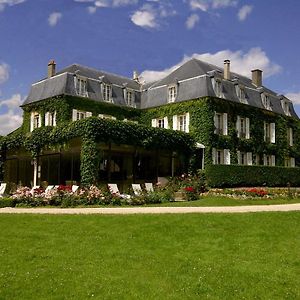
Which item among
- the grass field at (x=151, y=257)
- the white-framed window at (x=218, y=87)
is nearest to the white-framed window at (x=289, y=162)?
the white-framed window at (x=218, y=87)

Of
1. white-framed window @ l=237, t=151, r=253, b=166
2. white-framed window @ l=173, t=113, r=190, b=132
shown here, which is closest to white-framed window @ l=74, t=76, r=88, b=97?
white-framed window @ l=173, t=113, r=190, b=132

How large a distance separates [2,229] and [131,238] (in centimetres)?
322

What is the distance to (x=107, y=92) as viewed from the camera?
101ft

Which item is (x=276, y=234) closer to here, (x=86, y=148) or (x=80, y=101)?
(x=86, y=148)

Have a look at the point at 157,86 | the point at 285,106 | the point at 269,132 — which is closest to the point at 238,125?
the point at 269,132

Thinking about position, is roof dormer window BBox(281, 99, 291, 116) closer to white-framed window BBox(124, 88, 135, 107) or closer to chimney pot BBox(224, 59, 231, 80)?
chimney pot BBox(224, 59, 231, 80)

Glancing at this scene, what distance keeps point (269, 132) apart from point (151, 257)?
88.9 feet

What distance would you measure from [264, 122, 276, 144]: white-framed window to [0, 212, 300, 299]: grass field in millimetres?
22136

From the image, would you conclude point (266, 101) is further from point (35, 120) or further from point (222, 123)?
point (35, 120)

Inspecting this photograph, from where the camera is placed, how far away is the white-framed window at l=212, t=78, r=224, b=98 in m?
29.2

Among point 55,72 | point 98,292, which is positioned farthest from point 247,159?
point 98,292

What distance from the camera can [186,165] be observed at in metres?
26.8

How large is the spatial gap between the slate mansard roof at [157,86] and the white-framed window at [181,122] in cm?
116

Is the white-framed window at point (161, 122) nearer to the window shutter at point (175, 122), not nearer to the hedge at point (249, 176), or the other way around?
the window shutter at point (175, 122)
